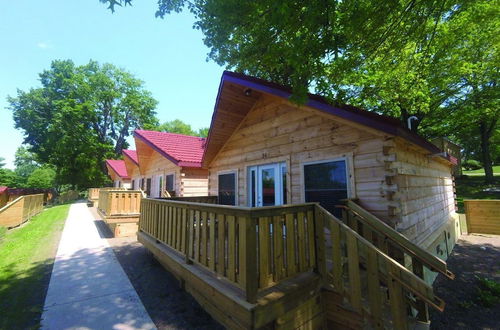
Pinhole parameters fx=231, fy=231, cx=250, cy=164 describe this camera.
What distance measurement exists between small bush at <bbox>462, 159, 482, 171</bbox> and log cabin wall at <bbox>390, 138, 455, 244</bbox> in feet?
147

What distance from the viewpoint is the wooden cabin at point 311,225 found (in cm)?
292

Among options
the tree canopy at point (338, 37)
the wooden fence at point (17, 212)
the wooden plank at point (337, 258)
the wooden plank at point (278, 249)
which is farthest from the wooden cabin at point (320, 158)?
A: the wooden fence at point (17, 212)

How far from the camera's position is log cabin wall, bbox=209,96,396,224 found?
4.31 metres

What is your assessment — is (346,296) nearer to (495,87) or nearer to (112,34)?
(112,34)

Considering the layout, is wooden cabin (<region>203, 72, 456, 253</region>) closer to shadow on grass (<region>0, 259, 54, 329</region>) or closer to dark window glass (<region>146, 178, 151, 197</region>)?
shadow on grass (<region>0, 259, 54, 329</region>)

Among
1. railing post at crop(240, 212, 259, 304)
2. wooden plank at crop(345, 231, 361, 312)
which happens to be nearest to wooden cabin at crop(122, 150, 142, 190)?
railing post at crop(240, 212, 259, 304)

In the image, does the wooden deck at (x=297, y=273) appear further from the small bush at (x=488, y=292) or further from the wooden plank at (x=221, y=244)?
the small bush at (x=488, y=292)

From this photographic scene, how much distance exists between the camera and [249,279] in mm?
2748

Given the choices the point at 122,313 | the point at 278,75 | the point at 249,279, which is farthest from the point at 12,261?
the point at 278,75

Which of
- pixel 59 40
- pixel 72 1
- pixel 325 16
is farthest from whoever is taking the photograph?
pixel 59 40

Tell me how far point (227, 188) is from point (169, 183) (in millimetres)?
5510

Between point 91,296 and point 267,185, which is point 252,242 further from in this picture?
point 267,185

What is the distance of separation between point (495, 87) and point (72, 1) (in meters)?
21.4

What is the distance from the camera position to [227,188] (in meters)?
8.31
